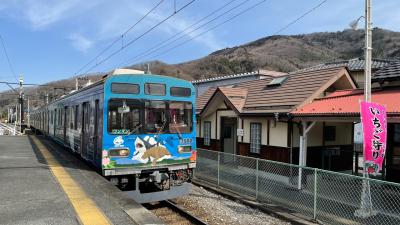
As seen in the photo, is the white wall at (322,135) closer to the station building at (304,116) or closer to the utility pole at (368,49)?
the station building at (304,116)

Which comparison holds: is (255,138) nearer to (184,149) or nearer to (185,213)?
(184,149)

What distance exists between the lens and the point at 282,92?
627 inches

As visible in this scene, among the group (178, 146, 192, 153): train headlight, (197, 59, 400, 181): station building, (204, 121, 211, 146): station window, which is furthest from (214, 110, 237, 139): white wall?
(178, 146, 192, 153): train headlight

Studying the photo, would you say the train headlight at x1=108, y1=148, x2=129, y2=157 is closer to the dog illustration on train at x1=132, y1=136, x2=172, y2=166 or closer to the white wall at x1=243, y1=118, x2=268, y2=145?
the dog illustration on train at x1=132, y1=136, x2=172, y2=166

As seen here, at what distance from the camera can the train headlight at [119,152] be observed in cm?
872

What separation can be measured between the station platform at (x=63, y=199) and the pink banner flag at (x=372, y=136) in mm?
5749

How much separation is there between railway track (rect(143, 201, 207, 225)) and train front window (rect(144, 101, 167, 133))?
2097 mm

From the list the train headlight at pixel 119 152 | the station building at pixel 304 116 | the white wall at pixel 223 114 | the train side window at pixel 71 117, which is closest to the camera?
the train headlight at pixel 119 152

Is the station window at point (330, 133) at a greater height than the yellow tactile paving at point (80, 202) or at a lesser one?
greater

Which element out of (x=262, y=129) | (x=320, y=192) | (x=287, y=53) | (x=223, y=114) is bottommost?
(x=320, y=192)

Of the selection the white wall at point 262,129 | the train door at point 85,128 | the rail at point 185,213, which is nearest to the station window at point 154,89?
the train door at point 85,128

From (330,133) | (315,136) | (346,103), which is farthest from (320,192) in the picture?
(330,133)

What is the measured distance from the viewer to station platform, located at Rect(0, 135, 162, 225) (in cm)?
591

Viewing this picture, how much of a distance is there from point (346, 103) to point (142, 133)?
7.25 meters
